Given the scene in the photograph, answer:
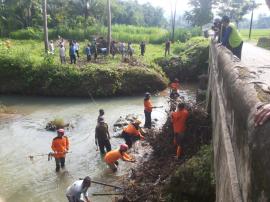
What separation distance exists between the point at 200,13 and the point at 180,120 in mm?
49228

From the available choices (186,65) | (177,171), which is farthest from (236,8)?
(177,171)

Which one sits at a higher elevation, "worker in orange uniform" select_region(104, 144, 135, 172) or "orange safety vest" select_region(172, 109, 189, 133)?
"orange safety vest" select_region(172, 109, 189, 133)

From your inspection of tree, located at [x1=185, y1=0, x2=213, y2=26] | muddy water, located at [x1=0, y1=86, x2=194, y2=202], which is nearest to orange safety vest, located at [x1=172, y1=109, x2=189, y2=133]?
muddy water, located at [x1=0, y1=86, x2=194, y2=202]

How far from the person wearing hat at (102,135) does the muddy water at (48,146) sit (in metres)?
0.52

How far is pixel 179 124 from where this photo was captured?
36.0ft

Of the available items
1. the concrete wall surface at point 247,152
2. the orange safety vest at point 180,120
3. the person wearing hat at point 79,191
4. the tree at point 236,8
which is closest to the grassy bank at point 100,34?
the tree at point 236,8

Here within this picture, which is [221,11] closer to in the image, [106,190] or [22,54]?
[22,54]

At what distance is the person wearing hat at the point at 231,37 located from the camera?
10.1 m

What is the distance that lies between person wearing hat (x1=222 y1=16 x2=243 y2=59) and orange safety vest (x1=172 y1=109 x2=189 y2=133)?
223 centimetres

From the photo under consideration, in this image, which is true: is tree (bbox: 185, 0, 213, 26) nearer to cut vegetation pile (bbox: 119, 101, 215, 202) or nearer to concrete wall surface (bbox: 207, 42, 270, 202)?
cut vegetation pile (bbox: 119, 101, 215, 202)

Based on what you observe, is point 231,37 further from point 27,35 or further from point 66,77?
point 27,35

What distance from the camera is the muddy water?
11.0 m

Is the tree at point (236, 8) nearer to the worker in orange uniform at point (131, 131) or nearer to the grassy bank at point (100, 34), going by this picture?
the grassy bank at point (100, 34)

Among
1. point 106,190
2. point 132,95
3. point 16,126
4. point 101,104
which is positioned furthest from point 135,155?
point 132,95
